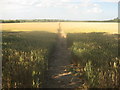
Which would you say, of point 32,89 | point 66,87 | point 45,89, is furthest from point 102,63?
point 32,89

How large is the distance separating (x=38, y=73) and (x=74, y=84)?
1.15 metres

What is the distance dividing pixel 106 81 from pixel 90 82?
401 millimetres

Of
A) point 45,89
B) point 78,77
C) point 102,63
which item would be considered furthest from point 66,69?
point 45,89

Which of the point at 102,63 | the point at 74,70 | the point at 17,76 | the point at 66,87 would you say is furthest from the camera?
the point at 74,70

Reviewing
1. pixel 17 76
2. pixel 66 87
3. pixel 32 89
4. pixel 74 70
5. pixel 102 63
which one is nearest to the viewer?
pixel 32 89

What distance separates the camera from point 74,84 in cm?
552

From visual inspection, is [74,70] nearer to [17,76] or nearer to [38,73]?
[38,73]

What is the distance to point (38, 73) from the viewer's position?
17.7ft

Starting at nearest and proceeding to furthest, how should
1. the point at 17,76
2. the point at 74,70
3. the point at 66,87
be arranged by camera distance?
the point at 17,76 → the point at 66,87 → the point at 74,70

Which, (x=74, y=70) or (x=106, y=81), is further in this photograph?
(x=74, y=70)

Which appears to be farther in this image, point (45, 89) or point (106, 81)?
point (45, 89)

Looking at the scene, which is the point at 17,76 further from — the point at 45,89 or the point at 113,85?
the point at 113,85

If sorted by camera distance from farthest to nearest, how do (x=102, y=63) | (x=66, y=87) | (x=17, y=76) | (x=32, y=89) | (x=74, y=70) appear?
1. (x=74, y=70)
2. (x=102, y=63)
3. (x=66, y=87)
4. (x=17, y=76)
5. (x=32, y=89)

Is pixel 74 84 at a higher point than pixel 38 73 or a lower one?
lower
